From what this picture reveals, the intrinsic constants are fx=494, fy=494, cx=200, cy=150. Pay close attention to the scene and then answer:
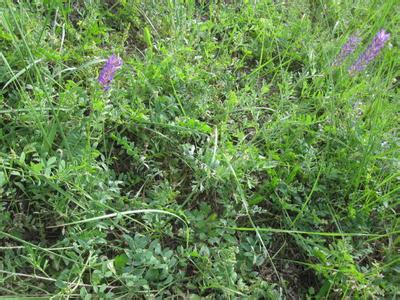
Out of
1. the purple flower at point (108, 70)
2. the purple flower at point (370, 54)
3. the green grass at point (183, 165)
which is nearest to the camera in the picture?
the green grass at point (183, 165)

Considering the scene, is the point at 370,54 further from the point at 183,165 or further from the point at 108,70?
the point at 108,70

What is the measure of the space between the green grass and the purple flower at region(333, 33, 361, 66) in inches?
1.3

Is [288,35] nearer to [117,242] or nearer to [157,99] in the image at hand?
[157,99]

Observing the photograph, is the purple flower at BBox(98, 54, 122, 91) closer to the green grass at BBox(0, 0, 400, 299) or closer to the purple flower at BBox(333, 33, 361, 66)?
the green grass at BBox(0, 0, 400, 299)

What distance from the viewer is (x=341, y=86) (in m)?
2.37

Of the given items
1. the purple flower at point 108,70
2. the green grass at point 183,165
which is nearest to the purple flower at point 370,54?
the green grass at point 183,165

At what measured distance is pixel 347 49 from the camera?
2.43 meters

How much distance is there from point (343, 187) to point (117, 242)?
0.98 meters

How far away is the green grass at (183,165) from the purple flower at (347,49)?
3cm

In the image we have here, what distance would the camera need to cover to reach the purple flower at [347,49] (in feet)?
7.93

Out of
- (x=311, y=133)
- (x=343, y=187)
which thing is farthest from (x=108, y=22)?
(x=343, y=187)

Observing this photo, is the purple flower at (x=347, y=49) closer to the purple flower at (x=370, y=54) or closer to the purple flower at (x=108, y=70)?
the purple flower at (x=370, y=54)

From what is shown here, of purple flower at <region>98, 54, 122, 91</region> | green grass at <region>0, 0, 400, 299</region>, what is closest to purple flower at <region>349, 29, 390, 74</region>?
green grass at <region>0, 0, 400, 299</region>

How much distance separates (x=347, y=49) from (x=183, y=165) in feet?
3.52
